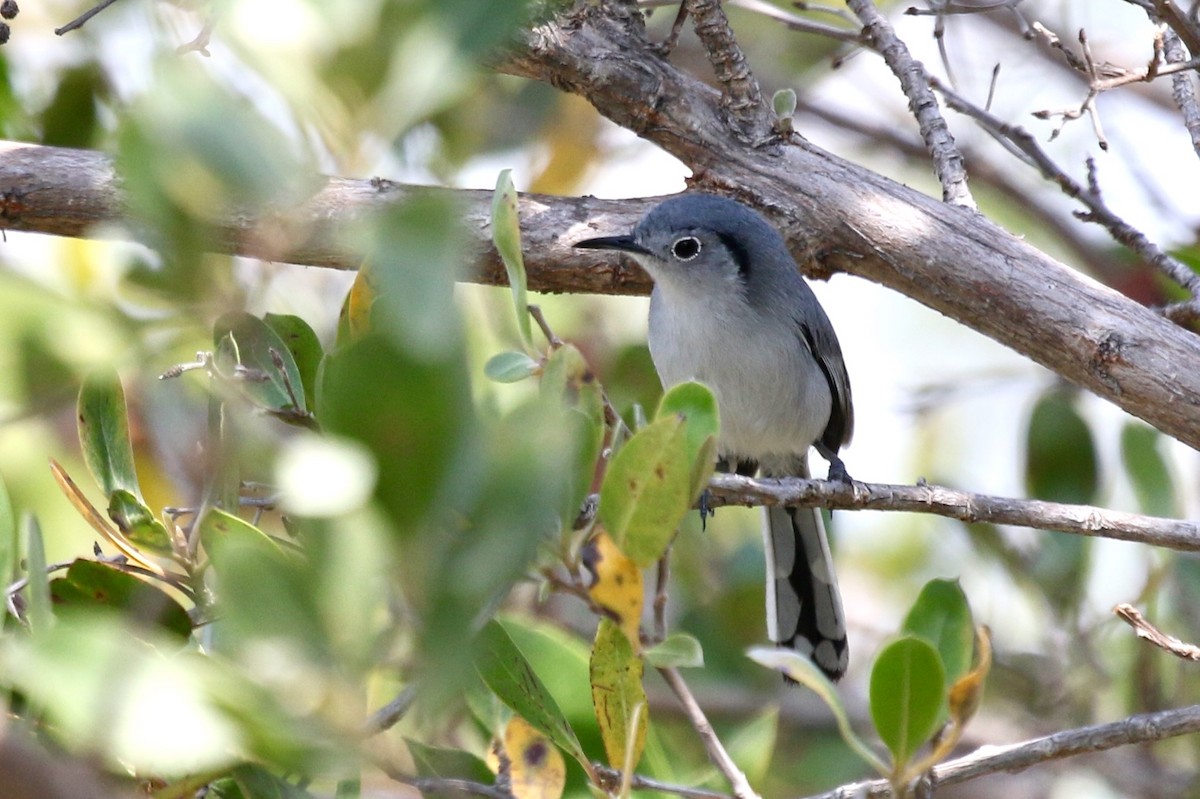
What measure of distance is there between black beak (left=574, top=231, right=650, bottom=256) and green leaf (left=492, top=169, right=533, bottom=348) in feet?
4.31

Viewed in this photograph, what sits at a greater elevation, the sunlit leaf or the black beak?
the black beak

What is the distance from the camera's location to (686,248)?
4027 millimetres

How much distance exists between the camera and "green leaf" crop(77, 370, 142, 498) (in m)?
1.96

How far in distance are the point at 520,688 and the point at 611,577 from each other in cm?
40

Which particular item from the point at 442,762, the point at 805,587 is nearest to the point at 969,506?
the point at 442,762

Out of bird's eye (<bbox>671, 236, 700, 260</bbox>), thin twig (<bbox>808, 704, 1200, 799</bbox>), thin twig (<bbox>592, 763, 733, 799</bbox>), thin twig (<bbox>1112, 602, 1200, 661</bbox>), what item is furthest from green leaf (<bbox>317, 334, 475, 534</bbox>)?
bird's eye (<bbox>671, 236, 700, 260</bbox>)

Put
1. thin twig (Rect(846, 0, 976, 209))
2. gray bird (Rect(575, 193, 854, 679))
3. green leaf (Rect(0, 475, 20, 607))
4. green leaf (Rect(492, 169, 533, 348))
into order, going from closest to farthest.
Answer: green leaf (Rect(0, 475, 20, 607)) < green leaf (Rect(492, 169, 533, 348)) < thin twig (Rect(846, 0, 976, 209)) < gray bird (Rect(575, 193, 854, 679))

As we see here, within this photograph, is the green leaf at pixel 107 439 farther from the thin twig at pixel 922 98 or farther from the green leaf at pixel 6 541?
the thin twig at pixel 922 98

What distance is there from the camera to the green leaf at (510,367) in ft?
6.18

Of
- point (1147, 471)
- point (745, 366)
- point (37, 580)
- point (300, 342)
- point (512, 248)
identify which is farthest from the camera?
point (745, 366)

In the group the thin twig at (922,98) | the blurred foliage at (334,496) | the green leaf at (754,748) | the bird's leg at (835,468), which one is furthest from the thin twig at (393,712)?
the bird's leg at (835,468)

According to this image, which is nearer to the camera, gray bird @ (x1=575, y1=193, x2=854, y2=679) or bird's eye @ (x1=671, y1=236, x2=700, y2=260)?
bird's eye @ (x1=671, y1=236, x2=700, y2=260)

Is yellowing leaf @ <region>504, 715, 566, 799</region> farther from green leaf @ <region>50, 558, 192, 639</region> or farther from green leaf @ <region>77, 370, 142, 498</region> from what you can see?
green leaf @ <region>77, 370, 142, 498</region>

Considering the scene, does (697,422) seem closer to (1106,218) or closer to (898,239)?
(898,239)
